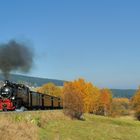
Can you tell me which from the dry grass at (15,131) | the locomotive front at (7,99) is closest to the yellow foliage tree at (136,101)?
the locomotive front at (7,99)

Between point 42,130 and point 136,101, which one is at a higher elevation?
point 136,101

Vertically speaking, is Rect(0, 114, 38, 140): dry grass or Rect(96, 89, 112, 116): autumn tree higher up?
Rect(96, 89, 112, 116): autumn tree

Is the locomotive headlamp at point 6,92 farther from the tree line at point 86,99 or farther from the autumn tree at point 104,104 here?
the autumn tree at point 104,104

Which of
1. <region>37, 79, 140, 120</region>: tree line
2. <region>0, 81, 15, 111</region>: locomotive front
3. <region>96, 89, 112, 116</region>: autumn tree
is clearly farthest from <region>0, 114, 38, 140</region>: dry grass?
<region>96, 89, 112, 116</region>: autumn tree

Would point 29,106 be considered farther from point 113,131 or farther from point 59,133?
point 59,133

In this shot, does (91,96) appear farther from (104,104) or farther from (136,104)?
(104,104)

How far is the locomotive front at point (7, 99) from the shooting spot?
4159 cm

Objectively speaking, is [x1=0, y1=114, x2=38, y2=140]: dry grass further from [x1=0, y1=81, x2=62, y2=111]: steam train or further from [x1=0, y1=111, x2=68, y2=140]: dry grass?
[x1=0, y1=81, x2=62, y2=111]: steam train

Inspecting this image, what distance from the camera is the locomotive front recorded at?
41.6m

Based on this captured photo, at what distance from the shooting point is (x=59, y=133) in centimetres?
3341

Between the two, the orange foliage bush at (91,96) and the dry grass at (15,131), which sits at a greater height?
the orange foliage bush at (91,96)

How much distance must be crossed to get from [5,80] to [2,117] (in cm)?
1503

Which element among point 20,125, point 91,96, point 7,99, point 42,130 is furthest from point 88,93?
point 20,125

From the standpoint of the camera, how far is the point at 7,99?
41.6m
